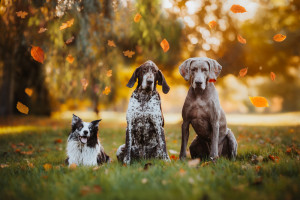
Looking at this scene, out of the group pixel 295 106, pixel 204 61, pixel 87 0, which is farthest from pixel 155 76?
pixel 295 106

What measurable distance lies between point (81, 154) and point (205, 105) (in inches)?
86.4

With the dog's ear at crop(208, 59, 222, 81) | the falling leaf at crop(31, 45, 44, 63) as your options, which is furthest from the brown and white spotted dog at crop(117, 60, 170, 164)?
the falling leaf at crop(31, 45, 44, 63)

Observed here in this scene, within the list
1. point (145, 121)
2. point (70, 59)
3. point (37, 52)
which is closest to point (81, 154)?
point (145, 121)

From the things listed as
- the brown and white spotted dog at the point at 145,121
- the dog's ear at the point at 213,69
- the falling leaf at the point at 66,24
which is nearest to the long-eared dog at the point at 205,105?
the dog's ear at the point at 213,69

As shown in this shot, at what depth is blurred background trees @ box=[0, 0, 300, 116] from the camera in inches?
242

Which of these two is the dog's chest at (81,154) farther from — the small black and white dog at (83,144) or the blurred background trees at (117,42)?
the blurred background trees at (117,42)

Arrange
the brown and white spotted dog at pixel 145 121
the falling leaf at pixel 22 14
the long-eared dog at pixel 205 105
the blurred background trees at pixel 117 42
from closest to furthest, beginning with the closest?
the long-eared dog at pixel 205 105
the brown and white spotted dog at pixel 145 121
the falling leaf at pixel 22 14
the blurred background trees at pixel 117 42

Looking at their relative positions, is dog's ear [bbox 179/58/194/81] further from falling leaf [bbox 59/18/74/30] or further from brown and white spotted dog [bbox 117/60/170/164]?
falling leaf [bbox 59/18/74/30]

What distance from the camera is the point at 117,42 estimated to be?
813 cm

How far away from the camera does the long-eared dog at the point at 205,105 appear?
3832mm

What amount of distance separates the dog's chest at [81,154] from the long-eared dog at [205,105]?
148 centimetres

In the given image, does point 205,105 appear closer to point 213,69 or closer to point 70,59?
point 213,69

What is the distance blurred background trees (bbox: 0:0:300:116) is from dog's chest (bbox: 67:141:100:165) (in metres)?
2.41

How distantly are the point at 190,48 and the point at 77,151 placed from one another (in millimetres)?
8812
